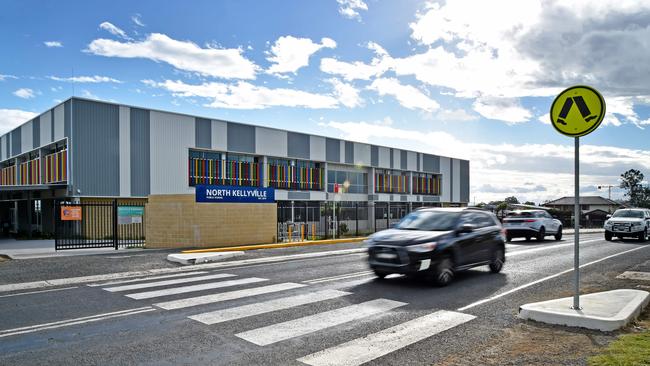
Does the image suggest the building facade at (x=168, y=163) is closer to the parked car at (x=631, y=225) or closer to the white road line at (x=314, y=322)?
the parked car at (x=631, y=225)

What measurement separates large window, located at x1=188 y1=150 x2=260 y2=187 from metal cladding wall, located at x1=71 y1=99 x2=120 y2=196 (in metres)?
5.90

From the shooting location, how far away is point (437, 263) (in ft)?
30.8

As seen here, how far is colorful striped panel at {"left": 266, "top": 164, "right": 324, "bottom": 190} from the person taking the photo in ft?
133

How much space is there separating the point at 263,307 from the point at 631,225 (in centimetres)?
2208

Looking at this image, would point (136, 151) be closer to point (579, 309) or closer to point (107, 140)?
point (107, 140)

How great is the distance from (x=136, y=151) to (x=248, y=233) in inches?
566

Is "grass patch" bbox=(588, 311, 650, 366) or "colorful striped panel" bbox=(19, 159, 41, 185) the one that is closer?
"grass patch" bbox=(588, 311, 650, 366)

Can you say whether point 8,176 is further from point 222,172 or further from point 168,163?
point 222,172

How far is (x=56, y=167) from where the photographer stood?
104 feet

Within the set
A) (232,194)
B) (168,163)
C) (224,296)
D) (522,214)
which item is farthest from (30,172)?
(522,214)

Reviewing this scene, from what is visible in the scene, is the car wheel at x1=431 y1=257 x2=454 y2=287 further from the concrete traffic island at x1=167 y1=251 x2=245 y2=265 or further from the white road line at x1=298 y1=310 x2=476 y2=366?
the concrete traffic island at x1=167 y1=251 x2=245 y2=265

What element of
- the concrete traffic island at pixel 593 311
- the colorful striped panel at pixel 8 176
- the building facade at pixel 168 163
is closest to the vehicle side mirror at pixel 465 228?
the concrete traffic island at pixel 593 311

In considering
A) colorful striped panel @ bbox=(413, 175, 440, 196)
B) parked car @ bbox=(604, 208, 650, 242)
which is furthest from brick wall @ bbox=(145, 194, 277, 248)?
colorful striped panel @ bbox=(413, 175, 440, 196)

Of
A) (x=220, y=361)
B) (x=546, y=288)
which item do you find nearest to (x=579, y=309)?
(x=546, y=288)
